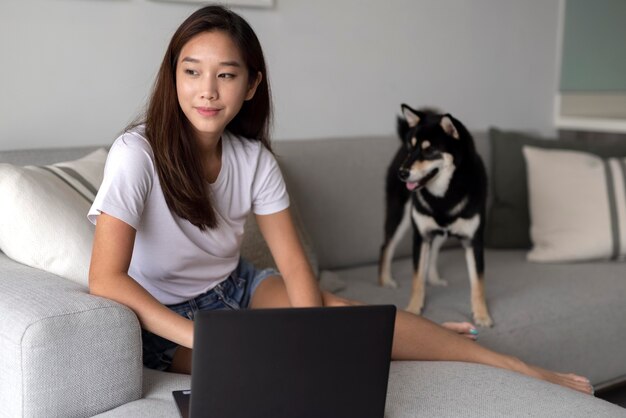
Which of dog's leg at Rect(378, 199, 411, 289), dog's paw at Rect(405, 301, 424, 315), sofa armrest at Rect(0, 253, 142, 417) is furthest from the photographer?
dog's leg at Rect(378, 199, 411, 289)

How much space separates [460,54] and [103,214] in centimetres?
207

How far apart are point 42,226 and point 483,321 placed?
1167 millimetres

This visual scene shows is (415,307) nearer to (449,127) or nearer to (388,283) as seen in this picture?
(388,283)

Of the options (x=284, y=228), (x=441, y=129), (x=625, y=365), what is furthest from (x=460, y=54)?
(x=284, y=228)

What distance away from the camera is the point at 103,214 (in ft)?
4.68

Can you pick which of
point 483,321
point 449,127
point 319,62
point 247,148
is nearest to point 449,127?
point 449,127

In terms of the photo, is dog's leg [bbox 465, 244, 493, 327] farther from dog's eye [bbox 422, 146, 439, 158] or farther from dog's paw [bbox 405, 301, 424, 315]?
dog's eye [bbox 422, 146, 439, 158]

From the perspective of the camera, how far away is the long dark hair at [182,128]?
1.53 metres

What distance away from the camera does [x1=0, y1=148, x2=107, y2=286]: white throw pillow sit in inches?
63.6

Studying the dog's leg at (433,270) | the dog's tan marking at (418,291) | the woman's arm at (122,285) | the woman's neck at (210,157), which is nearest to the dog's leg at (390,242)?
the dog's leg at (433,270)

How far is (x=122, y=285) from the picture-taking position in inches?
55.4

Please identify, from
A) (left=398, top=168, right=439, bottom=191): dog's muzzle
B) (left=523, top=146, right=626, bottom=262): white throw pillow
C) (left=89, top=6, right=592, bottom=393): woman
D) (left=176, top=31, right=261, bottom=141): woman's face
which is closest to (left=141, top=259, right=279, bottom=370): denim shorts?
(left=89, top=6, right=592, bottom=393): woman

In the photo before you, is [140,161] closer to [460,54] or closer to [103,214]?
[103,214]

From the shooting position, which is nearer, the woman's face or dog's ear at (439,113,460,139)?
the woman's face
